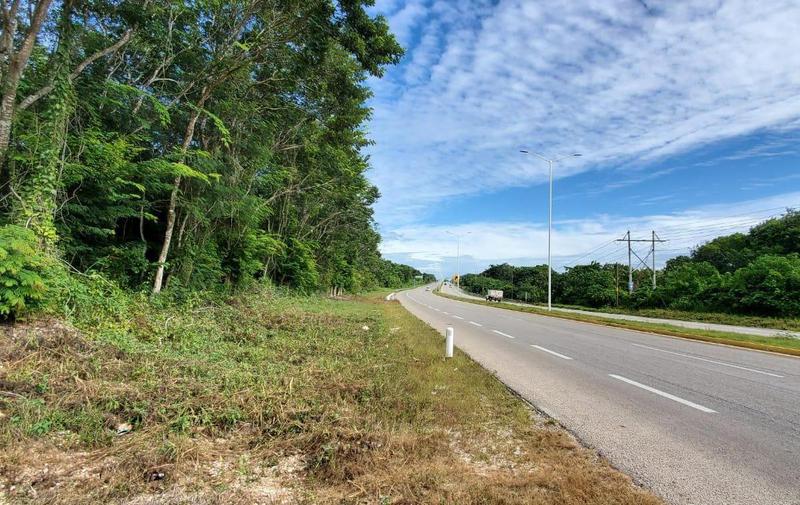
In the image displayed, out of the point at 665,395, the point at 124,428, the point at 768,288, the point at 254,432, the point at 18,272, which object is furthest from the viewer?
the point at 768,288

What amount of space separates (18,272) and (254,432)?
5078 millimetres

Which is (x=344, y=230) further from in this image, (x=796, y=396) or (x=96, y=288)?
(x=796, y=396)

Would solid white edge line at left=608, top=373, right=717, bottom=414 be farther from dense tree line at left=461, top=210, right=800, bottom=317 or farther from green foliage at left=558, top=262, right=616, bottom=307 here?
green foliage at left=558, top=262, right=616, bottom=307

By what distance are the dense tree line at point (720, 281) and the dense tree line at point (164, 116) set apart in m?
30.8

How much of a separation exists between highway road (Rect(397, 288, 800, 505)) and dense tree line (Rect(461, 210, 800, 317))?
72.9ft

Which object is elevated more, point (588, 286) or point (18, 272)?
point (588, 286)

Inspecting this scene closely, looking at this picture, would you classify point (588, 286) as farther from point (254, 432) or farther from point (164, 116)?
point (254, 432)

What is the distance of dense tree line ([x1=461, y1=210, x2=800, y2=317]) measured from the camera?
28.5 metres

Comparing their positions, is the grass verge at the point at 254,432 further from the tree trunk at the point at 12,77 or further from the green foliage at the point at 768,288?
the green foliage at the point at 768,288

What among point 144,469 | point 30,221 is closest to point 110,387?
point 144,469

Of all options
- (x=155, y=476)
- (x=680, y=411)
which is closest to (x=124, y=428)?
(x=155, y=476)

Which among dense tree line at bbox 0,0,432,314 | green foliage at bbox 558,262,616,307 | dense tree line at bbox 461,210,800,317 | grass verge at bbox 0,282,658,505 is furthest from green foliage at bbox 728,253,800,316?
grass verge at bbox 0,282,658,505

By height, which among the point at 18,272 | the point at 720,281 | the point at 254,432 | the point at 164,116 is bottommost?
the point at 254,432

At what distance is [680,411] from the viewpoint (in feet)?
19.6
